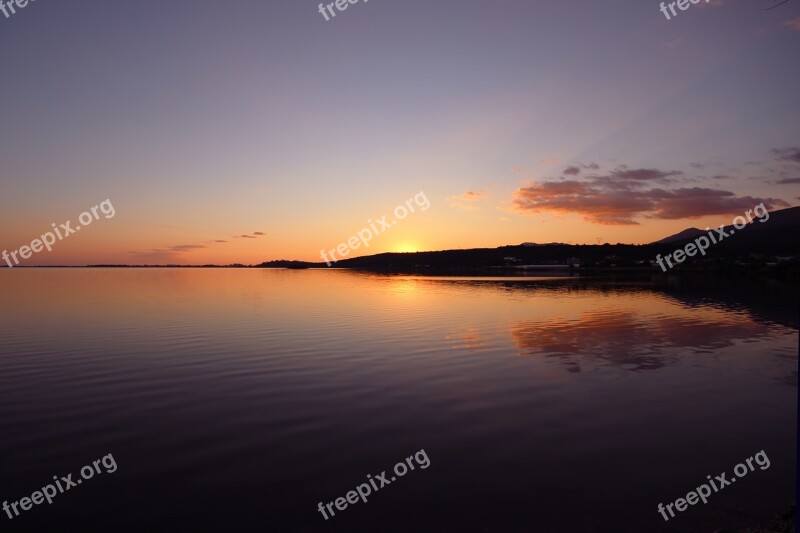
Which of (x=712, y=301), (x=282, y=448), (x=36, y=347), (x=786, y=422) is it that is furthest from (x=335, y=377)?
(x=712, y=301)

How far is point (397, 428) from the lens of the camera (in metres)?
12.6

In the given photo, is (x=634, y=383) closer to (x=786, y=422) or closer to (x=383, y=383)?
(x=786, y=422)

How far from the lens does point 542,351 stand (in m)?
23.1

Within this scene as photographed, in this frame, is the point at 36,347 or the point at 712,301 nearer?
the point at 36,347

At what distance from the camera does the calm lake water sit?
852cm

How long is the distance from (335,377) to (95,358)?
11.5m

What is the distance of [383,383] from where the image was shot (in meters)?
17.2

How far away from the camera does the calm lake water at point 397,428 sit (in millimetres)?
8516

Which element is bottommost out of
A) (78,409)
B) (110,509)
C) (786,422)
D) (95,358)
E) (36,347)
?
(786,422)

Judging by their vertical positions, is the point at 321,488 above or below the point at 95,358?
below

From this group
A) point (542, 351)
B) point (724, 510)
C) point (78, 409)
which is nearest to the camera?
point (724, 510)

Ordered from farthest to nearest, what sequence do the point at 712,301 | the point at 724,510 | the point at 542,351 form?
the point at 712,301
the point at 542,351
the point at 724,510

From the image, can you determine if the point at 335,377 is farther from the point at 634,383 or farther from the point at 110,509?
the point at 634,383

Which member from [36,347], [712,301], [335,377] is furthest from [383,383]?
[712,301]
